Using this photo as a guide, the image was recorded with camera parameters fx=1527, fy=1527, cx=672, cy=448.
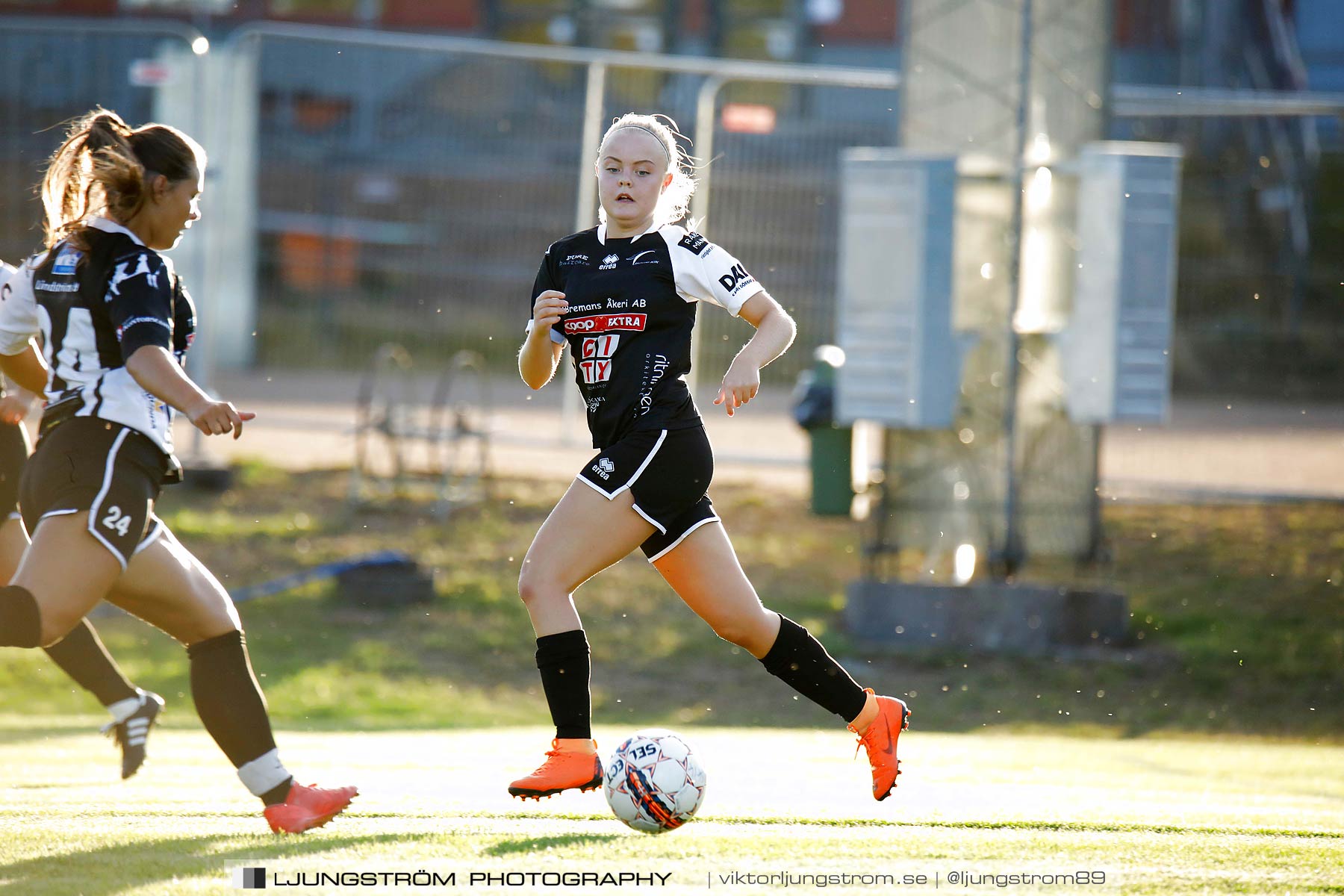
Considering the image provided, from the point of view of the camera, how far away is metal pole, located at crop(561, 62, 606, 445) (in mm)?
11438

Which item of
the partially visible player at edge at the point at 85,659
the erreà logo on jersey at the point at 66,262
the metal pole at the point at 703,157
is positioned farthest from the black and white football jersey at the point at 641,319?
the metal pole at the point at 703,157

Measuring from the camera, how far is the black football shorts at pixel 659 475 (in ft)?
13.5

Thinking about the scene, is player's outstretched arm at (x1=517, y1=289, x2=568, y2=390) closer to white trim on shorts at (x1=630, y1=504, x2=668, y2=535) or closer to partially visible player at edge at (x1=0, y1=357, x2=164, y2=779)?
white trim on shorts at (x1=630, y1=504, x2=668, y2=535)

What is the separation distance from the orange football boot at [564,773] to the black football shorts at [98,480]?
119 cm

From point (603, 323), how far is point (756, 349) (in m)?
0.43

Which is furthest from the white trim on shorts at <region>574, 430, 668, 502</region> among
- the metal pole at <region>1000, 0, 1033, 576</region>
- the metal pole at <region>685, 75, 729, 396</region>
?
the metal pole at <region>685, 75, 729, 396</region>

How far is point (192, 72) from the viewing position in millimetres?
11461

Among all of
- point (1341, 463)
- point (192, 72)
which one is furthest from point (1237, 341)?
point (192, 72)

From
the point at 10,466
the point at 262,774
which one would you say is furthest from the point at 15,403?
the point at 262,774

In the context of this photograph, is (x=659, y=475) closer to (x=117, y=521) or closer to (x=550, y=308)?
(x=550, y=308)

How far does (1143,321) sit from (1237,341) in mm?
4251

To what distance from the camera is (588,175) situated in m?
11.5

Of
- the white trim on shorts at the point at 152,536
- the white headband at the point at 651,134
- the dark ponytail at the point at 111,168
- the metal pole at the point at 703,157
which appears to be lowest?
the white trim on shorts at the point at 152,536

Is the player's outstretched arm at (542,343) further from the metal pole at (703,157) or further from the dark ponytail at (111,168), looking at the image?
the metal pole at (703,157)
